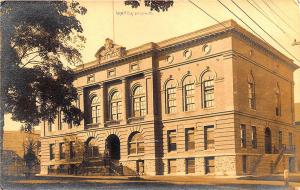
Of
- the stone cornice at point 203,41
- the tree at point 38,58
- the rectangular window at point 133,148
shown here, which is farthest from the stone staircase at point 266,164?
the tree at point 38,58

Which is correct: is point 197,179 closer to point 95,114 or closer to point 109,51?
point 95,114

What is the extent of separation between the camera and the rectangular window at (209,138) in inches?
752

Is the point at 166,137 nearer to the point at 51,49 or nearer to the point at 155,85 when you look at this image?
the point at 155,85

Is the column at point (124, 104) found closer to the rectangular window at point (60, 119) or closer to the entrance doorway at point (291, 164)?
the rectangular window at point (60, 119)

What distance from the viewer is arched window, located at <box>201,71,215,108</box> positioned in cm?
1934

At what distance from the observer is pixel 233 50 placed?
19.1 meters

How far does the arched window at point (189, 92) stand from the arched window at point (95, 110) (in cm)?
384

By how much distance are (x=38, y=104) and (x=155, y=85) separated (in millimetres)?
5004

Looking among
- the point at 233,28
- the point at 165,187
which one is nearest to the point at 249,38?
the point at 233,28

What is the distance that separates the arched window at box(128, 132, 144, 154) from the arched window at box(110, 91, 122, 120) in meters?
1.24

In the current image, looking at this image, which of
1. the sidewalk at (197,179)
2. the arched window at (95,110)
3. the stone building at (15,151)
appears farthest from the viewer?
the arched window at (95,110)

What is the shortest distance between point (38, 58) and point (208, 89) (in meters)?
7.03

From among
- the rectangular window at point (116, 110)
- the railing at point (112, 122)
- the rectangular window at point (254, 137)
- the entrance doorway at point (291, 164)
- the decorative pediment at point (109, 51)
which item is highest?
the decorative pediment at point (109, 51)

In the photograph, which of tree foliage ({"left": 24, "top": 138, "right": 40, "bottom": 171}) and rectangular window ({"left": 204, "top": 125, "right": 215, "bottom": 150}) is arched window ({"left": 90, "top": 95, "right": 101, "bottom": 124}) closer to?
tree foliage ({"left": 24, "top": 138, "right": 40, "bottom": 171})
